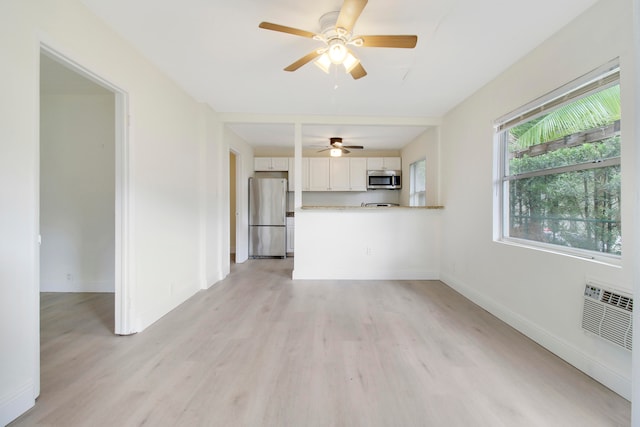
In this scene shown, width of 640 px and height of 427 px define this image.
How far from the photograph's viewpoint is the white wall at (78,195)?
3180 mm

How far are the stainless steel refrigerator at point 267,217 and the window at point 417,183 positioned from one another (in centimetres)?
248

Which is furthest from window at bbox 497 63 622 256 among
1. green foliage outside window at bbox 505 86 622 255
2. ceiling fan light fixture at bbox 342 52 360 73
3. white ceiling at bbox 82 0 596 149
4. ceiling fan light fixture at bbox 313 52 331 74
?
ceiling fan light fixture at bbox 313 52 331 74

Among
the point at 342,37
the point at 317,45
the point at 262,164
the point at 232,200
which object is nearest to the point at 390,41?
the point at 342,37

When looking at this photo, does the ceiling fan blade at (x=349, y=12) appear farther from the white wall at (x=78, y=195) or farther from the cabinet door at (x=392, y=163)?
the cabinet door at (x=392, y=163)

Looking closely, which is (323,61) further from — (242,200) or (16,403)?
(242,200)

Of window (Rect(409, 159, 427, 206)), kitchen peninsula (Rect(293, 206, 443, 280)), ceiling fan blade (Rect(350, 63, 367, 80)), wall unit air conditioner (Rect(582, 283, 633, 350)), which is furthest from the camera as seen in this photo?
window (Rect(409, 159, 427, 206))

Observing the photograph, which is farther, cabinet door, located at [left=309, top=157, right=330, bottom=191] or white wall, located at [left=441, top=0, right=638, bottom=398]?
cabinet door, located at [left=309, top=157, right=330, bottom=191]

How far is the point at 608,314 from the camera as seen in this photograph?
1.55 meters

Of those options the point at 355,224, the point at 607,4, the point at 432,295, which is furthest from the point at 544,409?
the point at 355,224

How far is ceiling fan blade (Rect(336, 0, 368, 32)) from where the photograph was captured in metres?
1.48

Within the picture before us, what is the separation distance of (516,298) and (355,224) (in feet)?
6.73

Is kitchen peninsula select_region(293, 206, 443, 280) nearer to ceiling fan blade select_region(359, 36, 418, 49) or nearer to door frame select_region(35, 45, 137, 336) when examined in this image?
door frame select_region(35, 45, 137, 336)

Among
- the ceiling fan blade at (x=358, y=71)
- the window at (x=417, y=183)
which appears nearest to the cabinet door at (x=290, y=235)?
the window at (x=417, y=183)

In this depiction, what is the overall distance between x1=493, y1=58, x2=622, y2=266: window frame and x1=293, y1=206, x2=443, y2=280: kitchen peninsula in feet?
4.00
